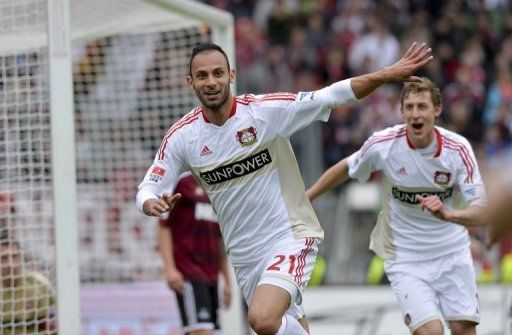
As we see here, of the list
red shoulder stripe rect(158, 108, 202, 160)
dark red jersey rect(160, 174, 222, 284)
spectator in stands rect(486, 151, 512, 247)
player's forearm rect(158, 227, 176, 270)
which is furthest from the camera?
dark red jersey rect(160, 174, 222, 284)

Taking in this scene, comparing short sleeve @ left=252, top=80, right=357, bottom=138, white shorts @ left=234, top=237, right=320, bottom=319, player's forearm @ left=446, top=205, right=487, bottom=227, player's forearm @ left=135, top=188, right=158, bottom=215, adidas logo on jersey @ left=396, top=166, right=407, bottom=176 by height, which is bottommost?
white shorts @ left=234, top=237, right=320, bottom=319

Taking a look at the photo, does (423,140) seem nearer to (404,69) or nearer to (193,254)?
(404,69)

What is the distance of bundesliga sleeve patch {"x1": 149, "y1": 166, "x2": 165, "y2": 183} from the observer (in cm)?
649

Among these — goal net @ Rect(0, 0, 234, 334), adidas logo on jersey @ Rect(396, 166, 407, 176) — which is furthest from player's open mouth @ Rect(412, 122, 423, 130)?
goal net @ Rect(0, 0, 234, 334)

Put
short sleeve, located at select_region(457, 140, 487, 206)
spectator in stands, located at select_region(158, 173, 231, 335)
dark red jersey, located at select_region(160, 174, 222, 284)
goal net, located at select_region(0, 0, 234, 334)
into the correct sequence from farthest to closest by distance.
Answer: goal net, located at select_region(0, 0, 234, 334) → dark red jersey, located at select_region(160, 174, 222, 284) → spectator in stands, located at select_region(158, 173, 231, 335) → short sleeve, located at select_region(457, 140, 487, 206)

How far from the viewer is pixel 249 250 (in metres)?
6.53

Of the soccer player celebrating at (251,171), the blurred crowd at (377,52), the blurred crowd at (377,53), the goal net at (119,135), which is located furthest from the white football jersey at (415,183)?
the blurred crowd at (377,53)

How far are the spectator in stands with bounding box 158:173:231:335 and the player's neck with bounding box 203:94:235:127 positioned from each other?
2697 millimetres

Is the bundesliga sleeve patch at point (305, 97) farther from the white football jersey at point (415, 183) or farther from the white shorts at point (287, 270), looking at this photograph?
the white football jersey at point (415, 183)

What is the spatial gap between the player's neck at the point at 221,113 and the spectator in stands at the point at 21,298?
246 centimetres

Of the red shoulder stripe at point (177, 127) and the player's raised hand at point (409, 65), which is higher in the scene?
the player's raised hand at point (409, 65)

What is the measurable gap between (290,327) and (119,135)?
617 centimetres

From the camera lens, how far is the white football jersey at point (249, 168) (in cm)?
644

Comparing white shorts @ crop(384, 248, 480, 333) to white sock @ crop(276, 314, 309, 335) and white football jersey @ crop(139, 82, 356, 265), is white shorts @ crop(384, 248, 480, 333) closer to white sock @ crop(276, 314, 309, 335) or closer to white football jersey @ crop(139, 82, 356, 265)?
white football jersey @ crop(139, 82, 356, 265)
